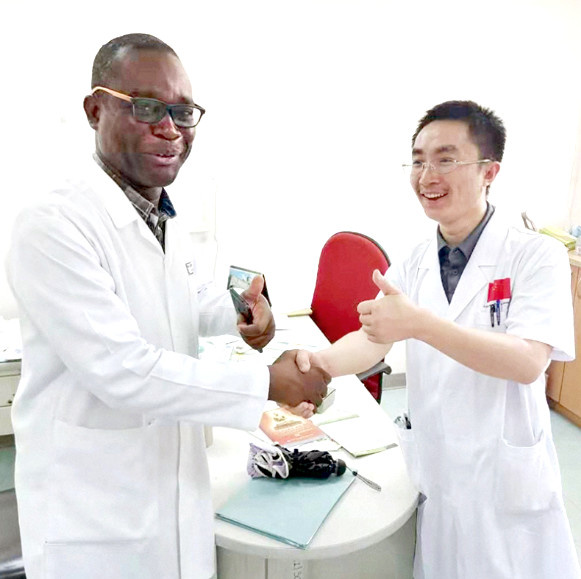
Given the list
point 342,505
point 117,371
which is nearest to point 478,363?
point 342,505

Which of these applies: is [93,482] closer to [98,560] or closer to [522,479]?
[98,560]

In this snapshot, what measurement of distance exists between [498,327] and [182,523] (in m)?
0.84

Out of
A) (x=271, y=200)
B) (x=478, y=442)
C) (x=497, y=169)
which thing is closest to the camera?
(x=478, y=442)

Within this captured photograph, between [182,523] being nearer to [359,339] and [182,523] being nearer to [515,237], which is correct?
[359,339]

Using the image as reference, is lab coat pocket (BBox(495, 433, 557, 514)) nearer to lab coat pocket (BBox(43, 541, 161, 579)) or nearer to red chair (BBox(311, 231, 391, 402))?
lab coat pocket (BBox(43, 541, 161, 579))

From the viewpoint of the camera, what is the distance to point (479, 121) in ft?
4.35

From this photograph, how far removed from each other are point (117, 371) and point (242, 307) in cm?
48

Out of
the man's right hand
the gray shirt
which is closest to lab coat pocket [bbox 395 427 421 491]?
the man's right hand

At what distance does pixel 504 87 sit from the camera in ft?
10.5

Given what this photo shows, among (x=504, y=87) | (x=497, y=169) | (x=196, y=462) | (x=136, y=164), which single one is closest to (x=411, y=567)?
(x=196, y=462)

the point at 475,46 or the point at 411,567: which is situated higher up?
→ the point at 475,46

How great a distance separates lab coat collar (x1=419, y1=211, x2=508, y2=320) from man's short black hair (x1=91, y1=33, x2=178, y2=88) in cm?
86

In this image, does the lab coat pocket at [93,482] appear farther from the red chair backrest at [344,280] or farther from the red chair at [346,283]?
the red chair backrest at [344,280]

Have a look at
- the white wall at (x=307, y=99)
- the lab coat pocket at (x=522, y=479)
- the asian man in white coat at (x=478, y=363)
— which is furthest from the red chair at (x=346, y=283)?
the lab coat pocket at (x=522, y=479)
